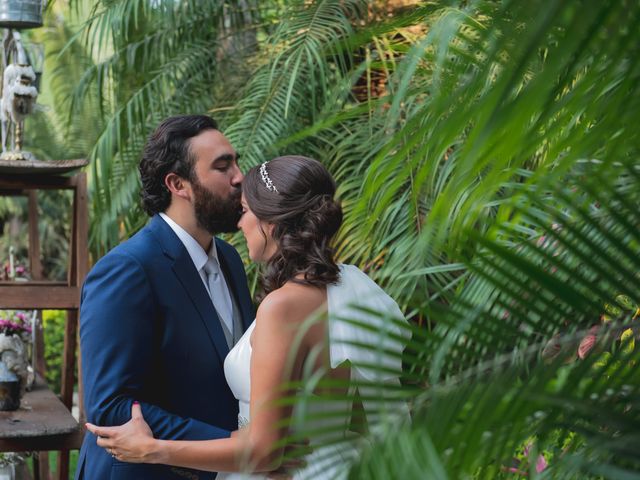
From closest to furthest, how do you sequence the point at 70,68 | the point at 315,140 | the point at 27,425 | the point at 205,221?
the point at 205,221, the point at 27,425, the point at 315,140, the point at 70,68

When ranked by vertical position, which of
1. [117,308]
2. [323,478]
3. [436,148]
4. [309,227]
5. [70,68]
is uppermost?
[436,148]

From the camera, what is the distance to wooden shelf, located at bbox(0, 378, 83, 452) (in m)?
3.56

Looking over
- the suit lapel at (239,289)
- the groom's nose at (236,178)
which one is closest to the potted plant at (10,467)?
the suit lapel at (239,289)

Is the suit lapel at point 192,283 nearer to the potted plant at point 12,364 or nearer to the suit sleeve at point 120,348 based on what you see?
the suit sleeve at point 120,348

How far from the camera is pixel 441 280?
4.85 m

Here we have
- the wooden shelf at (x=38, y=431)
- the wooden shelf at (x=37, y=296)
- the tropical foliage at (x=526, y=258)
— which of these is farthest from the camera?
the wooden shelf at (x=37, y=296)

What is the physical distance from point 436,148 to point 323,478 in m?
1.67

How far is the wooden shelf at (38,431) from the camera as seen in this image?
140 inches

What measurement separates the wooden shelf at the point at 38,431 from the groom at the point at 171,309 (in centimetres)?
74

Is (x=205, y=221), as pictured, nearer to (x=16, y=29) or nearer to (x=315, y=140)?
(x=16, y=29)

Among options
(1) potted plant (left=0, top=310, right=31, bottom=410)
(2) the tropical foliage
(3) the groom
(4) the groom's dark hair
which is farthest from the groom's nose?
(1) potted plant (left=0, top=310, right=31, bottom=410)

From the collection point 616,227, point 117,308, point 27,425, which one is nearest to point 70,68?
point 27,425

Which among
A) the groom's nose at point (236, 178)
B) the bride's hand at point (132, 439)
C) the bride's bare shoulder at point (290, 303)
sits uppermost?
the groom's nose at point (236, 178)

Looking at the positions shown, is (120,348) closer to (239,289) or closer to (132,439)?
(132,439)
